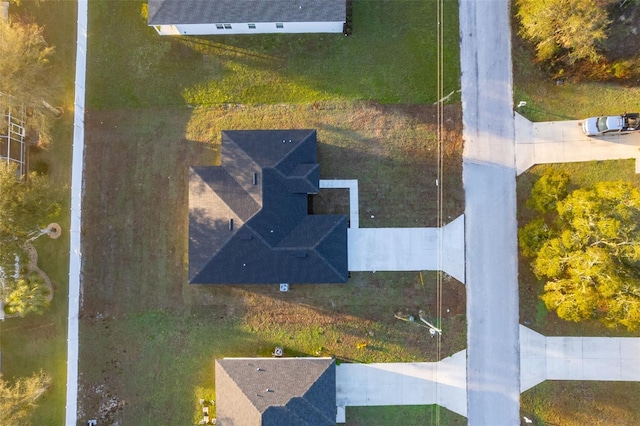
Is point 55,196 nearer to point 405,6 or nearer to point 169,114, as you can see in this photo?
point 169,114

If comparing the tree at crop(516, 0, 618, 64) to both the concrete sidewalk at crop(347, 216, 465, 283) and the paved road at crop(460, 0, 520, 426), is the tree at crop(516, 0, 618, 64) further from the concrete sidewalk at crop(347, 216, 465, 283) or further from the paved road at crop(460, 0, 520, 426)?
the concrete sidewalk at crop(347, 216, 465, 283)

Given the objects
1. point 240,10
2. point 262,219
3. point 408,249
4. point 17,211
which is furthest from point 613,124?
point 17,211

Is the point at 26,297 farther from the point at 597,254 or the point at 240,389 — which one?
the point at 597,254

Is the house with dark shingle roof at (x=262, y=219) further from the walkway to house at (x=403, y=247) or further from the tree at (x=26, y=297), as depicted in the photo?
the tree at (x=26, y=297)

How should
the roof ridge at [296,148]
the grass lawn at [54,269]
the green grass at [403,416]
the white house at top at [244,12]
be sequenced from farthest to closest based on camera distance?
the grass lawn at [54,269] < the green grass at [403,416] < the white house at top at [244,12] < the roof ridge at [296,148]

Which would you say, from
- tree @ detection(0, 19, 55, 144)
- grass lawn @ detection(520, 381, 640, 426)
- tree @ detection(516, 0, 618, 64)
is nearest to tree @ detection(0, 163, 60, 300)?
tree @ detection(0, 19, 55, 144)

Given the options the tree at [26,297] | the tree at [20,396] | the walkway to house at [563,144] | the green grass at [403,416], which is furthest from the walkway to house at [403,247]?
the tree at [20,396]
